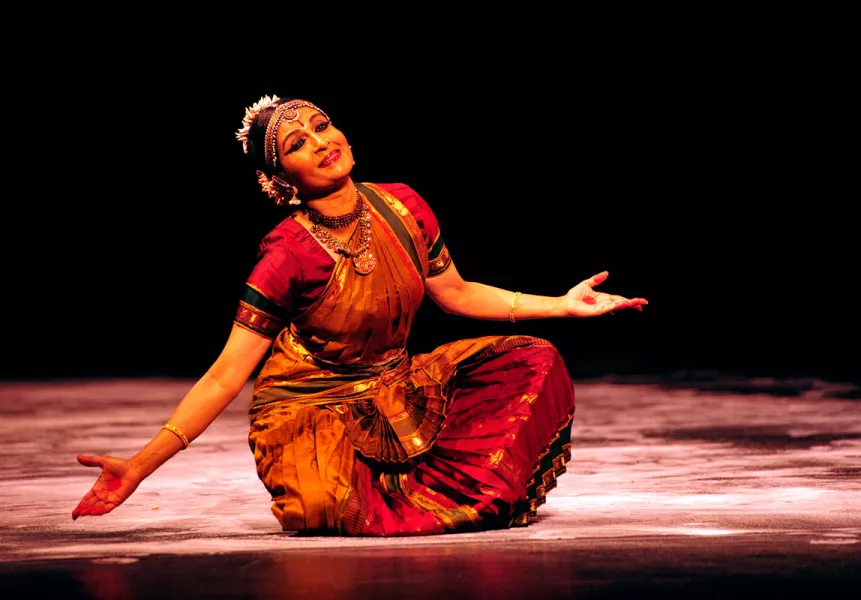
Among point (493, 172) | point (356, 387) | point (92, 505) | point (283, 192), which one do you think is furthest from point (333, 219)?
point (493, 172)

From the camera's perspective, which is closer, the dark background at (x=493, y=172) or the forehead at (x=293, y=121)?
the forehead at (x=293, y=121)

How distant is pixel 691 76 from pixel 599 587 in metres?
4.39

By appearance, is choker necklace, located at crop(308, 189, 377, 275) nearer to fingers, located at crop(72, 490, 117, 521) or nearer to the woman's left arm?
the woman's left arm

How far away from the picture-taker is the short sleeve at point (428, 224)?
346cm

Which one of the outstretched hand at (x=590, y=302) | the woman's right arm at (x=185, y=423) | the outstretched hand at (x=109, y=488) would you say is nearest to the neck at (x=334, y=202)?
the woman's right arm at (x=185, y=423)

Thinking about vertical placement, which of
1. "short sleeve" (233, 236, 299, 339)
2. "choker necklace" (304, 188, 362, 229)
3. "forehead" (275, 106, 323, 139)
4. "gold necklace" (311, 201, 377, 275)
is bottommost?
"short sleeve" (233, 236, 299, 339)

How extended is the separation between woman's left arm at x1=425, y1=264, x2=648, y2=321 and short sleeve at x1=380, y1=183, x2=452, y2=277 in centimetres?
3

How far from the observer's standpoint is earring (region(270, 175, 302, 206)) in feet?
11.0

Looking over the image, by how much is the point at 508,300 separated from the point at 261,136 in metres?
0.72

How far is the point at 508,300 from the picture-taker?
3568 millimetres

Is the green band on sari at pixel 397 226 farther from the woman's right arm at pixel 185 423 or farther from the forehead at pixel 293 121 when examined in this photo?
the woman's right arm at pixel 185 423

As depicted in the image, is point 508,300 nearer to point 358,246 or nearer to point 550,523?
point 358,246

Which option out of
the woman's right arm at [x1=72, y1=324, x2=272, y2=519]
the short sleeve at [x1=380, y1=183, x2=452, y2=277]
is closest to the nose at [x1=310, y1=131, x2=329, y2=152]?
the short sleeve at [x1=380, y1=183, x2=452, y2=277]

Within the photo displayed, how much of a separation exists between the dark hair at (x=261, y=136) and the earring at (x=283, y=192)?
2cm
